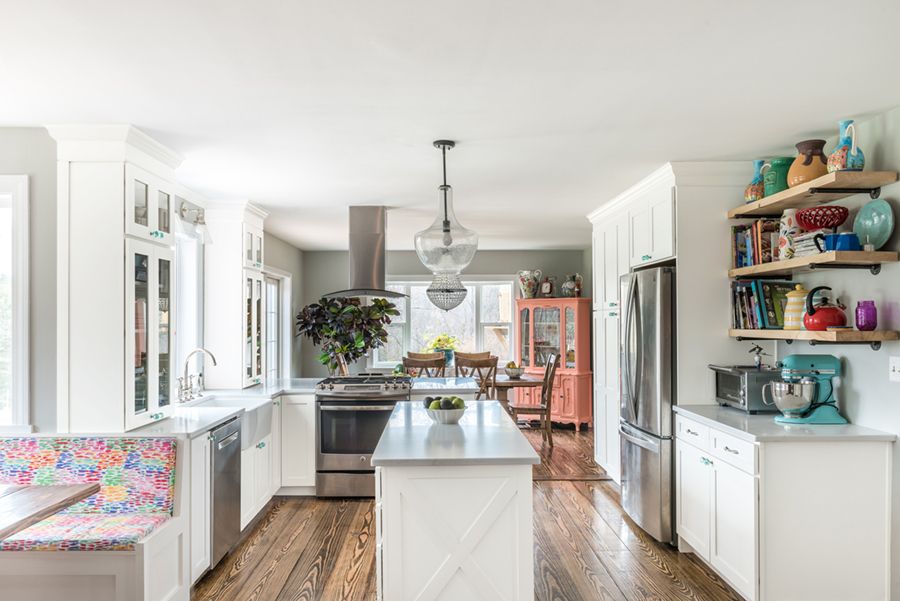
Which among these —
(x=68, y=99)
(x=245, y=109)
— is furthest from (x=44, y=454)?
(x=245, y=109)

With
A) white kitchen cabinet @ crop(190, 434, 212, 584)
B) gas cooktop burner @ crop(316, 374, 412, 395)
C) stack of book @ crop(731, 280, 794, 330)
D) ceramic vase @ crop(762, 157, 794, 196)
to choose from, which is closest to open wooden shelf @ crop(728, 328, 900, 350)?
stack of book @ crop(731, 280, 794, 330)

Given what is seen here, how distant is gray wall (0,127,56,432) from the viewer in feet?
9.55

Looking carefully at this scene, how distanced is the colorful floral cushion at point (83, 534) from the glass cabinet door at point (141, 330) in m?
0.55

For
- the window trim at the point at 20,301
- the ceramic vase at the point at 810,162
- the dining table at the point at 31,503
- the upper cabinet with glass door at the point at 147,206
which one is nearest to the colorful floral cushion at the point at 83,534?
the dining table at the point at 31,503

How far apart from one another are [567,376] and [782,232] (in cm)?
452

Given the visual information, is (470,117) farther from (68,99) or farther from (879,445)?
(879,445)

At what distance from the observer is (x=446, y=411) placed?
10.8 feet

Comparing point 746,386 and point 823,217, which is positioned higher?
point 823,217

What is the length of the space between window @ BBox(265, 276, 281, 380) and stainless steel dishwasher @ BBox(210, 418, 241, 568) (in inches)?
126

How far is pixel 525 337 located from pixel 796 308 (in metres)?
4.98

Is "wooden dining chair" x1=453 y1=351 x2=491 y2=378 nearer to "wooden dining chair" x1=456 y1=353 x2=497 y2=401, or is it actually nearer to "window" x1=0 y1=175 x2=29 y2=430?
"wooden dining chair" x1=456 y1=353 x2=497 y2=401

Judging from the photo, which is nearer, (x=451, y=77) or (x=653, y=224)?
(x=451, y=77)

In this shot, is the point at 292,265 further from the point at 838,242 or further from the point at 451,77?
the point at 838,242

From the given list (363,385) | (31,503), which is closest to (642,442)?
(363,385)
